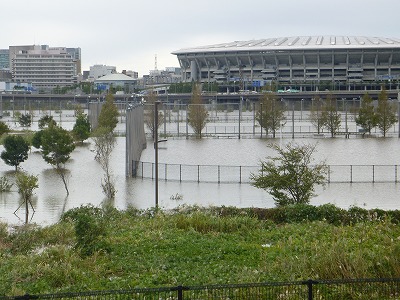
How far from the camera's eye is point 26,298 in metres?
6.39

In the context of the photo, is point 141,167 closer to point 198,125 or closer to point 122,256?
point 122,256

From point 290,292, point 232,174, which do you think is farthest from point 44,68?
point 290,292

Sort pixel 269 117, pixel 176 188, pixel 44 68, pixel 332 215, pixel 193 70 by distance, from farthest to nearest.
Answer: pixel 44 68 → pixel 193 70 → pixel 269 117 → pixel 176 188 → pixel 332 215

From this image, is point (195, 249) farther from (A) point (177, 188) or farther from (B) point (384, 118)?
(B) point (384, 118)

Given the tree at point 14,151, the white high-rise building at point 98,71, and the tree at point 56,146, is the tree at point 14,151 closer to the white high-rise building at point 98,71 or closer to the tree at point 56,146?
the tree at point 56,146

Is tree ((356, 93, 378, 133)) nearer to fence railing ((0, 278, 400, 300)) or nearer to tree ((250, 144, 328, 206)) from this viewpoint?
tree ((250, 144, 328, 206))

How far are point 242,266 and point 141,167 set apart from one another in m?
16.2

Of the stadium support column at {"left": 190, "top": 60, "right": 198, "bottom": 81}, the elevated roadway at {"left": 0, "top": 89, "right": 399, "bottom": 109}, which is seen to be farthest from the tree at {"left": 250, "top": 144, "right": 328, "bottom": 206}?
the stadium support column at {"left": 190, "top": 60, "right": 198, "bottom": 81}

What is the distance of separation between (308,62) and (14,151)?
2895 inches

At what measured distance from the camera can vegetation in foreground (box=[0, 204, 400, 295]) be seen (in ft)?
30.0

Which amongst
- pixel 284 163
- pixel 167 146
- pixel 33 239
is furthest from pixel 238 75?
pixel 33 239

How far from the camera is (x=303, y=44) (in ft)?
312

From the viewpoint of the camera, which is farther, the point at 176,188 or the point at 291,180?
the point at 176,188

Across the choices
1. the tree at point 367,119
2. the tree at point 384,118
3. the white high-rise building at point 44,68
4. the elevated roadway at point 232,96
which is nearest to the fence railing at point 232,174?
the tree at point 384,118
